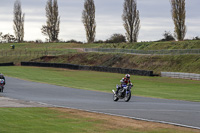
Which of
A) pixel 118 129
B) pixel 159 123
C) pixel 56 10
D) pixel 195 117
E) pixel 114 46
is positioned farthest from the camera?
pixel 56 10

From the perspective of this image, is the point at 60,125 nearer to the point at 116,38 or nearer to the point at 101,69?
the point at 101,69

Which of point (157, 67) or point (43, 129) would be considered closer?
point (43, 129)

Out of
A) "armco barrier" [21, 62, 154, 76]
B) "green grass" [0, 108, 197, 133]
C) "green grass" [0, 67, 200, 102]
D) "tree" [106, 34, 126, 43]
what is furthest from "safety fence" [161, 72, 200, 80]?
"tree" [106, 34, 126, 43]

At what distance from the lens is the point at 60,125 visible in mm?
13031

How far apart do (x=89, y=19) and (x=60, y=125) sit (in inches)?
3856

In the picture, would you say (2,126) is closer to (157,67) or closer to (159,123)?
(159,123)

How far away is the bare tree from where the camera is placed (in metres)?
83.1

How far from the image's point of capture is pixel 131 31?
94.8 meters

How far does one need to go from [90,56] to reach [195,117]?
75.8m

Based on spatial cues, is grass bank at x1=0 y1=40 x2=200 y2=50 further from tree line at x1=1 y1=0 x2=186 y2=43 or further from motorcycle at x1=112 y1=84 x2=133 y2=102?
motorcycle at x1=112 y1=84 x2=133 y2=102

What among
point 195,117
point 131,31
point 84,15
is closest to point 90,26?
point 84,15

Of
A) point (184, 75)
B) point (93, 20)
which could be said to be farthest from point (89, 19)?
point (184, 75)

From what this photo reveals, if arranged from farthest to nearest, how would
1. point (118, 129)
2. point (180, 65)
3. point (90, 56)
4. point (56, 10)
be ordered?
point (56, 10)
point (90, 56)
point (180, 65)
point (118, 129)

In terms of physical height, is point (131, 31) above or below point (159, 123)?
above
